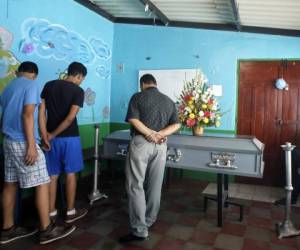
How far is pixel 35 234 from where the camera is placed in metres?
2.49

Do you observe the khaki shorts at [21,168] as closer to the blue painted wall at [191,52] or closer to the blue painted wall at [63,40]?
the blue painted wall at [63,40]

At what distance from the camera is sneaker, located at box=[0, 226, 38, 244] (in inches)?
92.0

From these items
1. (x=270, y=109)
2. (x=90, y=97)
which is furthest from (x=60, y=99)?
(x=270, y=109)

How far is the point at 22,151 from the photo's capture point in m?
2.23

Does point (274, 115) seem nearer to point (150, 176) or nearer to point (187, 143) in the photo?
point (187, 143)

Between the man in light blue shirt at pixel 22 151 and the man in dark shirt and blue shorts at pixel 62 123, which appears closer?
the man in light blue shirt at pixel 22 151

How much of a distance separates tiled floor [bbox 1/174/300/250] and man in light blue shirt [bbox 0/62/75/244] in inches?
8.0

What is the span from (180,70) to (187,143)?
1.99m

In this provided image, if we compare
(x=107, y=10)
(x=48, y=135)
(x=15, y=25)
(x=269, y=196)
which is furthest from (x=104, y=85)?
(x=269, y=196)

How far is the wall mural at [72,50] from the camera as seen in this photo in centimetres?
323

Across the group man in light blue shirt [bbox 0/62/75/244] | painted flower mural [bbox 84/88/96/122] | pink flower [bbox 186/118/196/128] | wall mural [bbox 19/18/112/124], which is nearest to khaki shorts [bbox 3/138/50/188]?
man in light blue shirt [bbox 0/62/75/244]

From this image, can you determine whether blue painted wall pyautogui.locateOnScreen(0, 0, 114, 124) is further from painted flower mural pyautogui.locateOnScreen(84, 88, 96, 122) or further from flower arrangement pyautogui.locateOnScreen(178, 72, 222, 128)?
flower arrangement pyautogui.locateOnScreen(178, 72, 222, 128)

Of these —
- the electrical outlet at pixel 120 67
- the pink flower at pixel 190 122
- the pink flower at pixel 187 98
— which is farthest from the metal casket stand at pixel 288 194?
the electrical outlet at pixel 120 67

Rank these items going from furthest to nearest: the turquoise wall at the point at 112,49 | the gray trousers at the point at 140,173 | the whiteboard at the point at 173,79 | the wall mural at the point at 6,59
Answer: the whiteboard at the point at 173,79 → the turquoise wall at the point at 112,49 → the wall mural at the point at 6,59 → the gray trousers at the point at 140,173
